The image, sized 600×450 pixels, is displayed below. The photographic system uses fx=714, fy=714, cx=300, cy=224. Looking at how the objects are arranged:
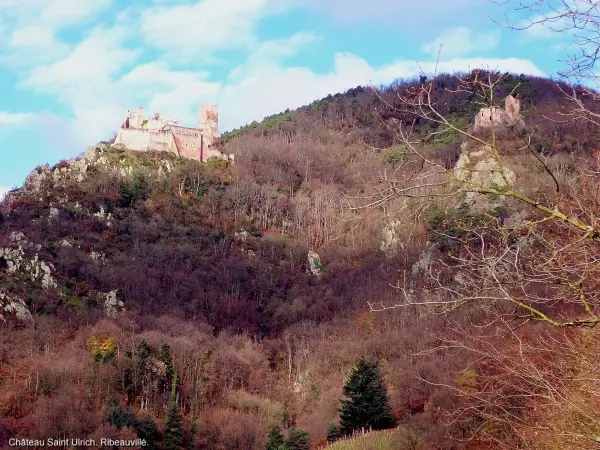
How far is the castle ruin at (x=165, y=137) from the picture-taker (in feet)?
258

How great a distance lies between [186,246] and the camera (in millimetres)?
66812

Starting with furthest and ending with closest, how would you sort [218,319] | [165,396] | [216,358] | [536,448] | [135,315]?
[218,319] → [135,315] → [216,358] → [165,396] → [536,448]

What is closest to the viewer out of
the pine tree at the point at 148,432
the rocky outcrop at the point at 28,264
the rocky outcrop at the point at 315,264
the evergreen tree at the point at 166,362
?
the pine tree at the point at 148,432

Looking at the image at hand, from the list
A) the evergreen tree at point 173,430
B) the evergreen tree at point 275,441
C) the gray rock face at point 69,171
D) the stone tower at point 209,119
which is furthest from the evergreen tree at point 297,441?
the stone tower at point 209,119

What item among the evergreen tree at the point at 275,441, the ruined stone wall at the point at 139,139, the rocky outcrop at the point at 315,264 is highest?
the ruined stone wall at the point at 139,139

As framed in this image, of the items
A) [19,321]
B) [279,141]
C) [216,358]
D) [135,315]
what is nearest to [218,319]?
[135,315]

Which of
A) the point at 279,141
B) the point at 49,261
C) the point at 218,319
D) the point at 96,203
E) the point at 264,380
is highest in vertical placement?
the point at 279,141

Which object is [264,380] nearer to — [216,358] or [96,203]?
[216,358]

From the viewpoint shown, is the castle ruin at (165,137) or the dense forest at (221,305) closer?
the dense forest at (221,305)

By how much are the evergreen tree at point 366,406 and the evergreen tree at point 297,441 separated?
1.84 m

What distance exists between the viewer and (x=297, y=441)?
31.4 metres

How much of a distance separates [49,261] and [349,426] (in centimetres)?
3349

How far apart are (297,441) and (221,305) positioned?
30.2m

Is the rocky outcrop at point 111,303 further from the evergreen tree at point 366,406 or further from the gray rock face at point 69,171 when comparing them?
the evergreen tree at point 366,406
